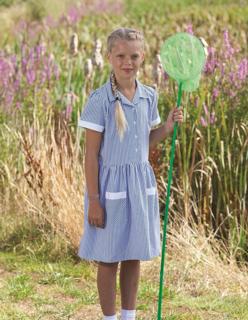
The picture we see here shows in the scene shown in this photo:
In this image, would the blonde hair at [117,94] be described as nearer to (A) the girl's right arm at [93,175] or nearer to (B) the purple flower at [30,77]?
(A) the girl's right arm at [93,175]

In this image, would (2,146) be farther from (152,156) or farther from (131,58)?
(131,58)

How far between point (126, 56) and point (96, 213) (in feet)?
2.08

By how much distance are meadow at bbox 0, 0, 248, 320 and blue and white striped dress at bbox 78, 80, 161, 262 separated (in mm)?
749

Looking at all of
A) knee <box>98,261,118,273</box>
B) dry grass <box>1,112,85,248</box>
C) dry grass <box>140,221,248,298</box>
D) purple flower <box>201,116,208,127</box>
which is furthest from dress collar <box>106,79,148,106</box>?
purple flower <box>201,116,208,127</box>

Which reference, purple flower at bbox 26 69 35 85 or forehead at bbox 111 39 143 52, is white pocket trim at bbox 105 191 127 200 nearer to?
forehead at bbox 111 39 143 52

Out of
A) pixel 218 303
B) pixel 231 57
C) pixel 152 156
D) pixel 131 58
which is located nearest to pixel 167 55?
pixel 131 58

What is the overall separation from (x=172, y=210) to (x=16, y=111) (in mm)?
1472

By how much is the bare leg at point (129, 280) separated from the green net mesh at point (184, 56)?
778mm

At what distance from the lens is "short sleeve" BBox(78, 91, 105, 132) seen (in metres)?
3.46

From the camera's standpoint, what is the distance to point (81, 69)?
22.3 feet

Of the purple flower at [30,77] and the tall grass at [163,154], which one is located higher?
the purple flower at [30,77]

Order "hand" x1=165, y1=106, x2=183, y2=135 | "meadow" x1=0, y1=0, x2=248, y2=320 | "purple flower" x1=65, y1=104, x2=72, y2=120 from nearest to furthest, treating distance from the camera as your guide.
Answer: "hand" x1=165, y1=106, x2=183, y2=135 → "meadow" x1=0, y1=0, x2=248, y2=320 → "purple flower" x1=65, y1=104, x2=72, y2=120

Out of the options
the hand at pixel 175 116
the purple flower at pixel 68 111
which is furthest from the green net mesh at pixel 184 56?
the purple flower at pixel 68 111

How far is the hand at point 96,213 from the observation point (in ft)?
11.4
